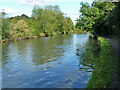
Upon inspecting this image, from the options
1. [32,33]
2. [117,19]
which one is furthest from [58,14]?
[117,19]

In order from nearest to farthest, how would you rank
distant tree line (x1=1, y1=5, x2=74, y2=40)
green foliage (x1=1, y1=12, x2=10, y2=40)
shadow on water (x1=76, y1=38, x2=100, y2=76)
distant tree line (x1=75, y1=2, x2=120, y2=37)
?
shadow on water (x1=76, y1=38, x2=100, y2=76) < distant tree line (x1=75, y1=2, x2=120, y2=37) < green foliage (x1=1, y1=12, x2=10, y2=40) < distant tree line (x1=1, y1=5, x2=74, y2=40)

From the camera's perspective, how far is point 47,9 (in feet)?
291

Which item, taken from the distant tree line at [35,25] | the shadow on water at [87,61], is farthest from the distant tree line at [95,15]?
the shadow on water at [87,61]

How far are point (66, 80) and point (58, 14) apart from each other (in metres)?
93.9

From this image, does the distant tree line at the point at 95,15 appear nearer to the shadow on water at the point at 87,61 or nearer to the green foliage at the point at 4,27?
the green foliage at the point at 4,27

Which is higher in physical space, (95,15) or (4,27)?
(95,15)

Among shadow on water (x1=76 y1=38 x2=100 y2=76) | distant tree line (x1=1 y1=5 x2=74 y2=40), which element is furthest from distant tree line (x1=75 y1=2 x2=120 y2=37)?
shadow on water (x1=76 y1=38 x2=100 y2=76)

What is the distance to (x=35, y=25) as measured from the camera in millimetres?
76875

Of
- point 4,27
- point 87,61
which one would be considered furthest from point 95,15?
point 87,61

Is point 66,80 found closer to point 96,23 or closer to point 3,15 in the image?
point 96,23

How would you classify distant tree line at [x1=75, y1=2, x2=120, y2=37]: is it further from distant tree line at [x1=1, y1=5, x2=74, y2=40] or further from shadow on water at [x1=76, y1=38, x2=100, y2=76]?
shadow on water at [x1=76, y1=38, x2=100, y2=76]

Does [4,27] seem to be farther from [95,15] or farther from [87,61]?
[87,61]

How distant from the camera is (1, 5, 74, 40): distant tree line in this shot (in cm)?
5241

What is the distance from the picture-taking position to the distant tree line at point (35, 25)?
Answer: 2063 inches
